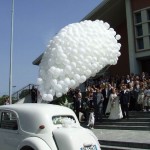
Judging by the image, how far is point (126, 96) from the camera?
16.6m

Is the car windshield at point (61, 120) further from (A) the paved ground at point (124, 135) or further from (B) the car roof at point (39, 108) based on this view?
(A) the paved ground at point (124, 135)

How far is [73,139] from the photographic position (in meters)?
8.19

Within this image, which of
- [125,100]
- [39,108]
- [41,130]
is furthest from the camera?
[125,100]

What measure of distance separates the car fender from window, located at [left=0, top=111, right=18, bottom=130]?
0.63m

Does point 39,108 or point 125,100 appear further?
point 125,100

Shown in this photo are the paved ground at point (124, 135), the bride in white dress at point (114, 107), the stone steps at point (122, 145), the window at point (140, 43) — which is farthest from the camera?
the window at point (140, 43)

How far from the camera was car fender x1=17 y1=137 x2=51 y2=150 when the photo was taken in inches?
320

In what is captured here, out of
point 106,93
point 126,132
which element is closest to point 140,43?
point 106,93

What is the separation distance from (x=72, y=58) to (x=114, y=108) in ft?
16.4

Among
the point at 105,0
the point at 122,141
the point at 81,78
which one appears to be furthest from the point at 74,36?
the point at 105,0

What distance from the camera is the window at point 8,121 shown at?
29.7 feet

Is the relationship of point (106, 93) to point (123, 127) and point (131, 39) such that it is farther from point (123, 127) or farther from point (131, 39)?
point (131, 39)

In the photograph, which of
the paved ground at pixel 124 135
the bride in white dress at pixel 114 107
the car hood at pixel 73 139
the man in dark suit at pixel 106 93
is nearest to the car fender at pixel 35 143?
the car hood at pixel 73 139

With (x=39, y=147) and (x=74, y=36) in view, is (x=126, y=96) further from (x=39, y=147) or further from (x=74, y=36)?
(x=39, y=147)
